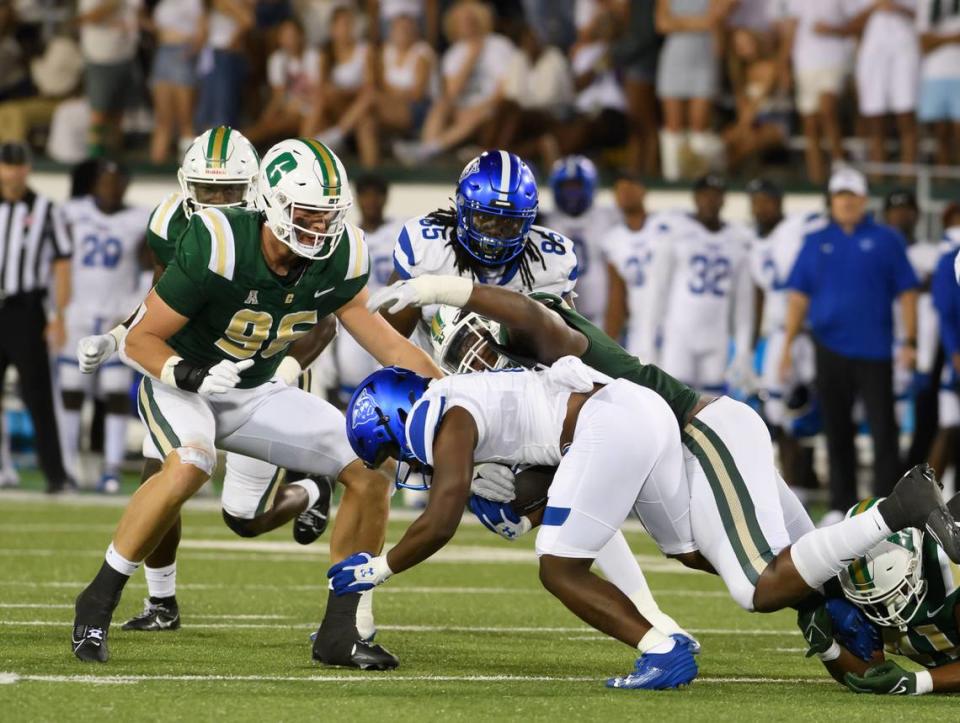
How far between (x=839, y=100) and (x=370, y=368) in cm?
414

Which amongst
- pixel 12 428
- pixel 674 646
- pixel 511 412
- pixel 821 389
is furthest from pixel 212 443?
pixel 12 428

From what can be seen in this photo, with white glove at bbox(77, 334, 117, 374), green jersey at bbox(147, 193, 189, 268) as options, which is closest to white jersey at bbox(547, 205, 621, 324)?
green jersey at bbox(147, 193, 189, 268)

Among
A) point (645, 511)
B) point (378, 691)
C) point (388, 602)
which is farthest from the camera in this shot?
point (388, 602)

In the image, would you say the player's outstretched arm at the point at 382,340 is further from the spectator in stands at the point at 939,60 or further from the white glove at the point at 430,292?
the spectator in stands at the point at 939,60

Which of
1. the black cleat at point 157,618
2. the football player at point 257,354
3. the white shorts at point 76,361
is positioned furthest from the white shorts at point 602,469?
the white shorts at point 76,361

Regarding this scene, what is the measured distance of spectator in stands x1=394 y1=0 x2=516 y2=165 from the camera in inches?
507

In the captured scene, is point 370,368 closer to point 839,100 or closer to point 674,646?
point 839,100

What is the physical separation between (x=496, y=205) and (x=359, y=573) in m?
1.37

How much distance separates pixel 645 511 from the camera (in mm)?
5156

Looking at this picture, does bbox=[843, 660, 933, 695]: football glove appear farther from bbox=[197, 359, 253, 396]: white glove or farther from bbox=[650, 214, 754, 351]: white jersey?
bbox=[650, 214, 754, 351]: white jersey

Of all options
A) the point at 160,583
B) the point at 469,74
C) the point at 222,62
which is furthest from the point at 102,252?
the point at 160,583

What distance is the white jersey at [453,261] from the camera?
592cm

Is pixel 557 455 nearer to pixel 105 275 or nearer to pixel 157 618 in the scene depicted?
pixel 157 618

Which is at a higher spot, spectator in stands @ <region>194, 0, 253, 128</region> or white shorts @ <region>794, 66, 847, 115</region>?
spectator in stands @ <region>194, 0, 253, 128</region>
